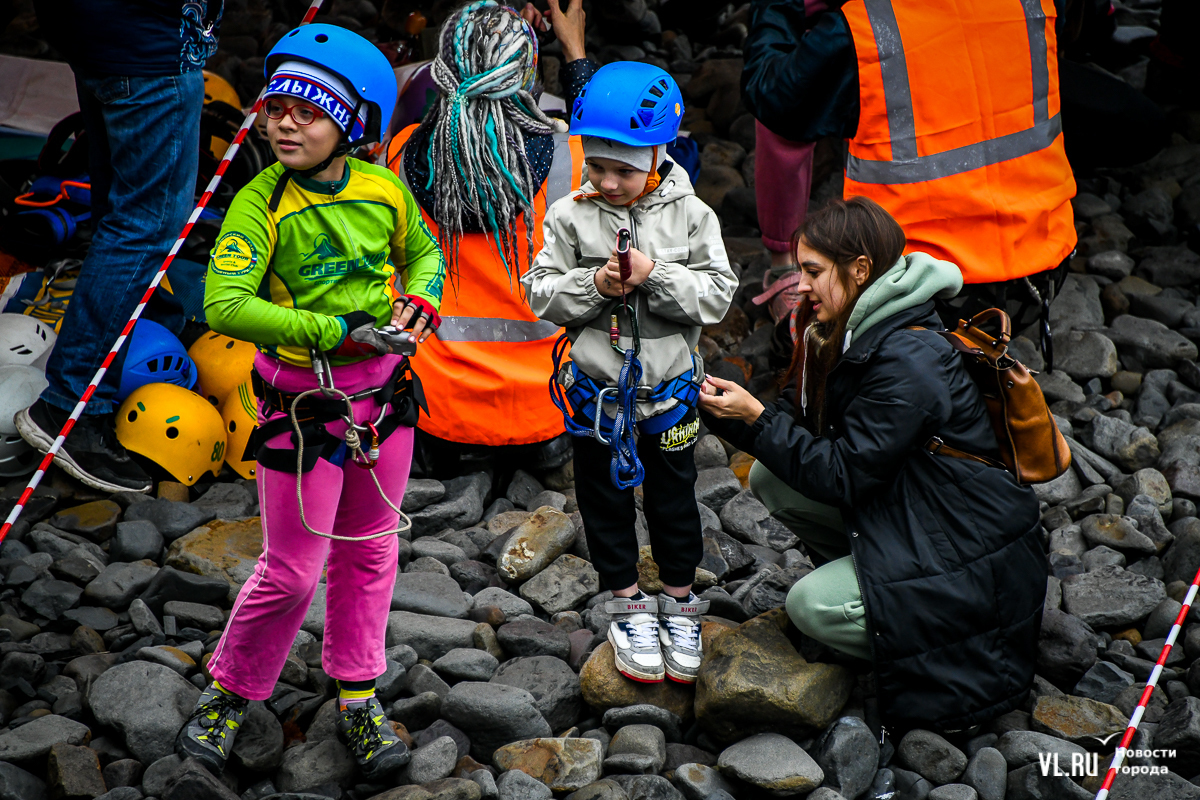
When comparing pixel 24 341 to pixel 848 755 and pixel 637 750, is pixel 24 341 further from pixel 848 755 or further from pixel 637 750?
pixel 848 755

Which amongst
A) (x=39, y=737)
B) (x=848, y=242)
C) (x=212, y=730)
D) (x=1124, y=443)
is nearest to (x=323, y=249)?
(x=212, y=730)

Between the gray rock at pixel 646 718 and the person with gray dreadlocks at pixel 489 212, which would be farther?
the person with gray dreadlocks at pixel 489 212

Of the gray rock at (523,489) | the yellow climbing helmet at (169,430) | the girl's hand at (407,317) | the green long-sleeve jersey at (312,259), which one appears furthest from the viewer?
the gray rock at (523,489)

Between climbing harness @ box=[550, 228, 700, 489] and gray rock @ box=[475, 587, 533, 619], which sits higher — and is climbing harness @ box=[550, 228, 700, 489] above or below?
above

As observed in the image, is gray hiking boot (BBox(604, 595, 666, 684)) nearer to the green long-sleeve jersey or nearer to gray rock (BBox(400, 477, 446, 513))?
the green long-sleeve jersey

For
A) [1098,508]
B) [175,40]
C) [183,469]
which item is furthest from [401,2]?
[1098,508]

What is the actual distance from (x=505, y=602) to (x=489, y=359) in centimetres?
105

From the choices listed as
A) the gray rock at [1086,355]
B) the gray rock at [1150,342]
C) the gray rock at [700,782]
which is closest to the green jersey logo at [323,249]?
the gray rock at [700,782]

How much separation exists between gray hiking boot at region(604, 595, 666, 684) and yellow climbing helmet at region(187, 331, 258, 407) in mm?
2333

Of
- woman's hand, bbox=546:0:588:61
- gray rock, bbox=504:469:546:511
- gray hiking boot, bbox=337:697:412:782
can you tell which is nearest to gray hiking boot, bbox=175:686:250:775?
gray hiking boot, bbox=337:697:412:782

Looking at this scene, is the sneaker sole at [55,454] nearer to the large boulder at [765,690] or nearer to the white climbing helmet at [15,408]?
the white climbing helmet at [15,408]

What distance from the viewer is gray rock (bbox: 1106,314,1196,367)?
5152 millimetres

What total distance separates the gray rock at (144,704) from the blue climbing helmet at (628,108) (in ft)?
6.29

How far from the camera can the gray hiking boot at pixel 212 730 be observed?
8.89 ft
